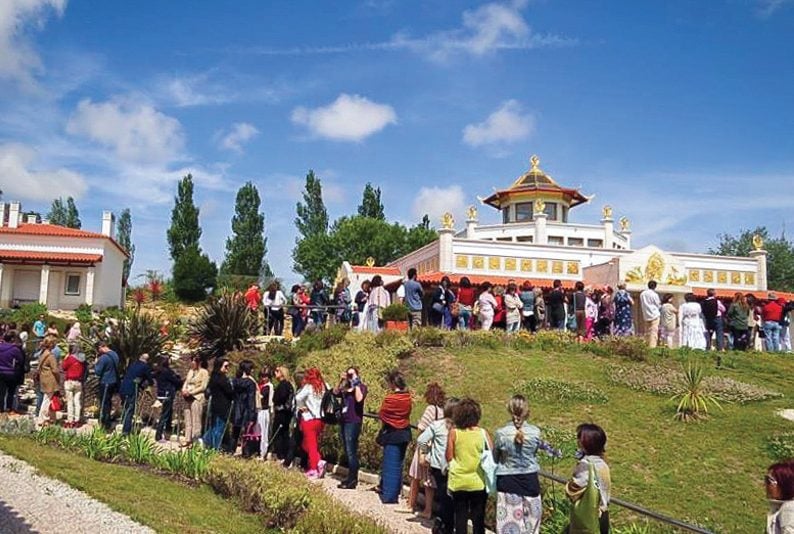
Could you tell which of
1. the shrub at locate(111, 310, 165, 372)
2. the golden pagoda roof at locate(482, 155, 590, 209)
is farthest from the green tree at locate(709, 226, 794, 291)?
the shrub at locate(111, 310, 165, 372)

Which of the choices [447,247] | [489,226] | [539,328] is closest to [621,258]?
[447,247]

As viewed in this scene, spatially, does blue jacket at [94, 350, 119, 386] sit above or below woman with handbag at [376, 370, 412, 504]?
above

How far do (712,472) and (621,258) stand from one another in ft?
58.3

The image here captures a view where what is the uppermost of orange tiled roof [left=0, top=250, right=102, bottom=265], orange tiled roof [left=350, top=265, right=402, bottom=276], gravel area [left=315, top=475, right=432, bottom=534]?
orange tiled roof [left=0, top=250, right=102, bottom=265]

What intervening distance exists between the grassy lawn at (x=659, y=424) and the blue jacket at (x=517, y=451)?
3153mm

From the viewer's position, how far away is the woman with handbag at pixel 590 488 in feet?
17.1

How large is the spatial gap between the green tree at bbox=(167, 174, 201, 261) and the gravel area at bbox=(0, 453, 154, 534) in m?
47.4

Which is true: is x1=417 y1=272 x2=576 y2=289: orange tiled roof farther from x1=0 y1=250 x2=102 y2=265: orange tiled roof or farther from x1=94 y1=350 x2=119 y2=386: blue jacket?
x1=0 y1=250 x2=102 y2=265: orange tiled roof

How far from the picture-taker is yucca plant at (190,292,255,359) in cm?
1839

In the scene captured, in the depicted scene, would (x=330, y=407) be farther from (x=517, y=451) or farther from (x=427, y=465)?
(x=517, y=451)

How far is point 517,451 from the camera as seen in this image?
246 inches

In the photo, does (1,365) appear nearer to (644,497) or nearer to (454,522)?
(454,522)

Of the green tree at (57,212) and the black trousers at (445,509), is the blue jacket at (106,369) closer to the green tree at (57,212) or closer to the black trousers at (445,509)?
the black trousers at (445,509)

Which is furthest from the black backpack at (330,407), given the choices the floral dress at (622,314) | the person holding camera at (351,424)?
the floral dress at (622,314)
